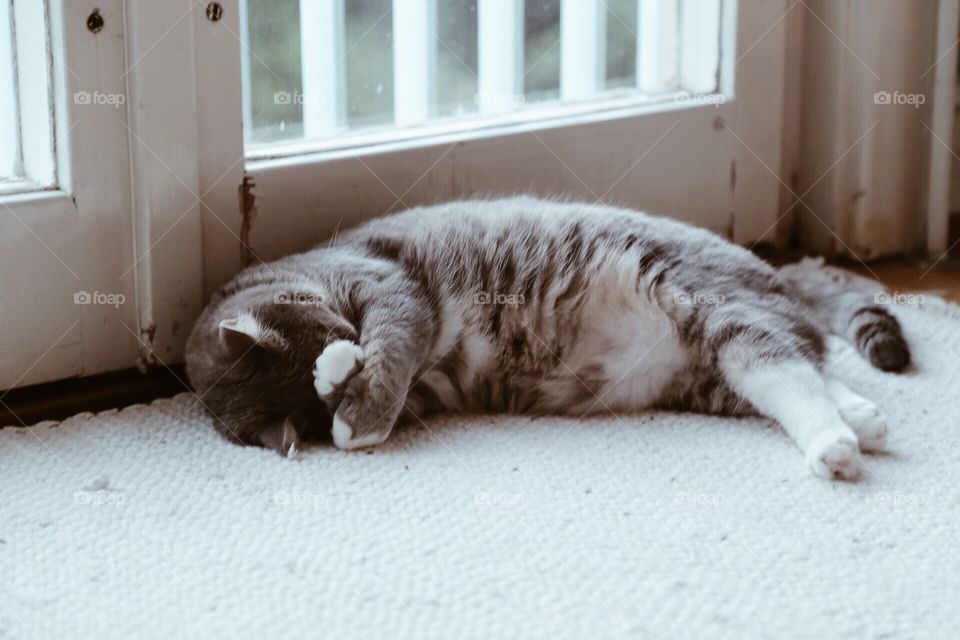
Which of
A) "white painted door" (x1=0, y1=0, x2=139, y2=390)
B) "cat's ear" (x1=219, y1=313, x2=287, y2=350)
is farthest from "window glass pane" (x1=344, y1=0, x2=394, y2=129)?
"cat's ear" (x1=219, y1=313, x2=287, y2=350)

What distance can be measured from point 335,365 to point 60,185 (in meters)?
0.51

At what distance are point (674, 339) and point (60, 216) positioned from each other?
937 mm

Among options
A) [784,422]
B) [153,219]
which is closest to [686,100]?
[784,422]

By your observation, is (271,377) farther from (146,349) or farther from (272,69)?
(272,69)

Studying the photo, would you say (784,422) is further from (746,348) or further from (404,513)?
(404,513)

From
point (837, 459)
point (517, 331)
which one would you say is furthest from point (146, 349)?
point (837, 459)

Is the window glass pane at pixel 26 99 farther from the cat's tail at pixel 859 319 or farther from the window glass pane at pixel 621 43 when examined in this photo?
the cat's tail at pixel 859 319

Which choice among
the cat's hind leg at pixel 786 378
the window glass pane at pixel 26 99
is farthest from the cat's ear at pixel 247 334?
the cat's hind leg at pixel 786 378

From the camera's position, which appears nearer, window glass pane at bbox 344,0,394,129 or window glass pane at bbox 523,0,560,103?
window glass pane at bbox 344,0,394,129

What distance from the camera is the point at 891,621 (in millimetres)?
1284

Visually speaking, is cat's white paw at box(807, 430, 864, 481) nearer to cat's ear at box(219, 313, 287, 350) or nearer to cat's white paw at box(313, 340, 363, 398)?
cat's white paw at box(313, 340, 363, 398)

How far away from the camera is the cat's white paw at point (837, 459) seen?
1.62 meters

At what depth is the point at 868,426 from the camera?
1.73 meters

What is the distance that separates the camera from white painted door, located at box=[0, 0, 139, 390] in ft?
5.74
